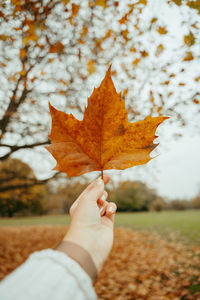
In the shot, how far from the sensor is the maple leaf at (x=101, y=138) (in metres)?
1.08

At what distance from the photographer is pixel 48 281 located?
71 cm

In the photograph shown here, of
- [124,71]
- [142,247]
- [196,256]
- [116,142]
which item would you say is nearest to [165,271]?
[196,256]

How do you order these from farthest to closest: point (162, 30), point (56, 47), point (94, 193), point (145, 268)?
1. point (145, 268)
2. point (56, 47)
3. point (162, 30)
4. point (94, 193)

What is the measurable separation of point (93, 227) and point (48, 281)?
0.44 metres

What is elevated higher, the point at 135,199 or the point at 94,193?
the point at 94,193

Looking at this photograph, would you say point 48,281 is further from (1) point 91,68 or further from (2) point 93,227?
(1) point 91,68

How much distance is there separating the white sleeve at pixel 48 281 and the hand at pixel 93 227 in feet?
0.55

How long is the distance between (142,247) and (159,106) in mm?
7497

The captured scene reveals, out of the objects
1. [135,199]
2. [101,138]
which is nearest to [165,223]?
[101,138]

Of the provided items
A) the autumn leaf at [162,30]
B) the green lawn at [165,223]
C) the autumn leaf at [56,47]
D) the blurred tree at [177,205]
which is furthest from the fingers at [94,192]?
the blurred tree at [177,205]

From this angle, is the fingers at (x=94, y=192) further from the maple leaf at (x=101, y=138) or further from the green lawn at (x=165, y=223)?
the green lawn at (x=165, y=223)

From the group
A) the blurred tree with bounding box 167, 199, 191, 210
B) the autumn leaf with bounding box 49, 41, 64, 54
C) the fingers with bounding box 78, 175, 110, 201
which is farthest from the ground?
the blurred tree with bounding box 167, 199, 191, 210

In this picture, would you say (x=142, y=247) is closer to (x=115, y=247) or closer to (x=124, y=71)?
(x=115, y=247)

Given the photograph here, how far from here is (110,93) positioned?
1033mm
